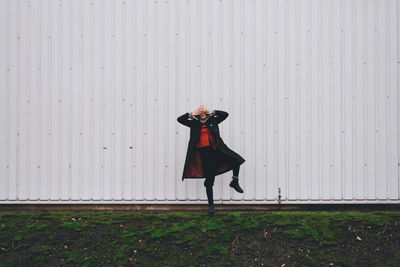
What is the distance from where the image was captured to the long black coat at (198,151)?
4703mm

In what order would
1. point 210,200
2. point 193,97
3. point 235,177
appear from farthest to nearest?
point 193,97
point 210,200
point 235,177

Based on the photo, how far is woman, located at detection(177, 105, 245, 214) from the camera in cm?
470

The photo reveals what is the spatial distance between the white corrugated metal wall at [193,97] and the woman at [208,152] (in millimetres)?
454

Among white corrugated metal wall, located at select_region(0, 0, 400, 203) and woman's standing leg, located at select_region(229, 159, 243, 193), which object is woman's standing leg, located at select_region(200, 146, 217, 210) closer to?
woman's standing leg, located at select_region(229, 159, 243, 193)

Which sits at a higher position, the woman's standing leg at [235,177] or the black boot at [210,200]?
the woman's standing leg at [235,177]

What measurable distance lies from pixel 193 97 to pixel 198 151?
969 millimetres

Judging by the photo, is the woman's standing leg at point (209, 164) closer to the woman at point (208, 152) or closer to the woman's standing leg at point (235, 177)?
the woman at point (208, 152)

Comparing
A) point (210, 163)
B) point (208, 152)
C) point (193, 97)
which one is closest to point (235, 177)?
point (210, 163)

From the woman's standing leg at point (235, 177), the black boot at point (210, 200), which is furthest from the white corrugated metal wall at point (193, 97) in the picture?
the woman's standing leg at point (235, 177)

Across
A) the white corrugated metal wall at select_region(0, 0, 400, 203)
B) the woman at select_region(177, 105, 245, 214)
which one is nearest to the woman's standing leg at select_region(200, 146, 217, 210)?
the woman at select_region(177, 105, 245, 214)

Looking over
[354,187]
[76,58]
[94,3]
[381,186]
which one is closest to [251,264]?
[354,187]

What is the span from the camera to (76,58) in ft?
17.3

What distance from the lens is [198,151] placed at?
15.9 feet

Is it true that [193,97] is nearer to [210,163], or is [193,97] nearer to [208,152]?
[208,152]
